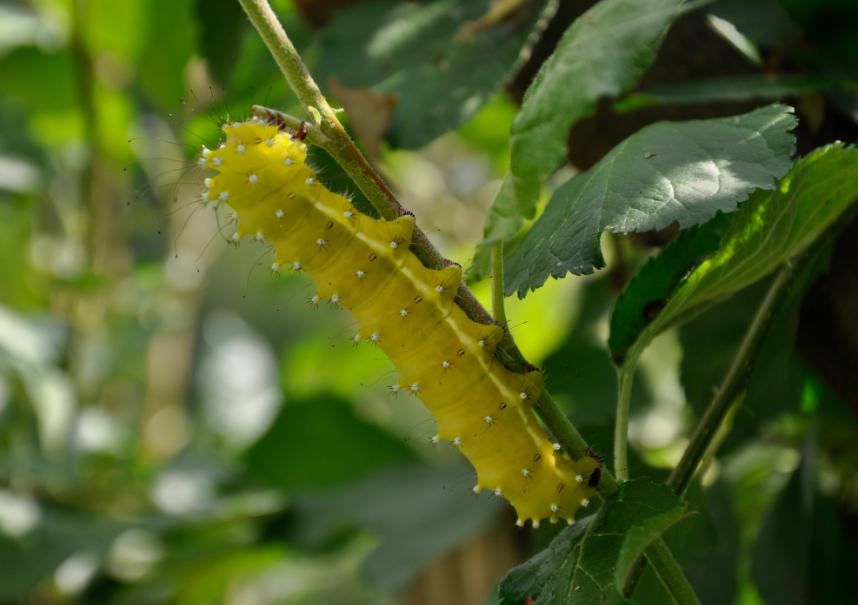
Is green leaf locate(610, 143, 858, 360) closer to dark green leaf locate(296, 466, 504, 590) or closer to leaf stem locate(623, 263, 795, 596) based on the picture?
leaf stem locate(623, 263, 795, 596)

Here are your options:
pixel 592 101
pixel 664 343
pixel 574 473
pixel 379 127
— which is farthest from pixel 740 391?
pixel 664 343

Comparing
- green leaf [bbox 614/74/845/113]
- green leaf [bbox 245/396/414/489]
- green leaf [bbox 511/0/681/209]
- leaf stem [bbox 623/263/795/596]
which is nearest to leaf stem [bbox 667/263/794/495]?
leaf stem [bbox 623/263/795/596]

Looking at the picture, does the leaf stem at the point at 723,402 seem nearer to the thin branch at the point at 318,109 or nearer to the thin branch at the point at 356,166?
the thin branch at the point at 356,166

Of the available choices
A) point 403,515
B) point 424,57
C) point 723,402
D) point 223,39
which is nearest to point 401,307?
point 723,402

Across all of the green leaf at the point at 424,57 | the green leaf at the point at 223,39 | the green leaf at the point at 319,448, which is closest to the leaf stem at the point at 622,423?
the green leaf at the point at 424,57

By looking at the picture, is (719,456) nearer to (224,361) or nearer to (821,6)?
(821,6)
